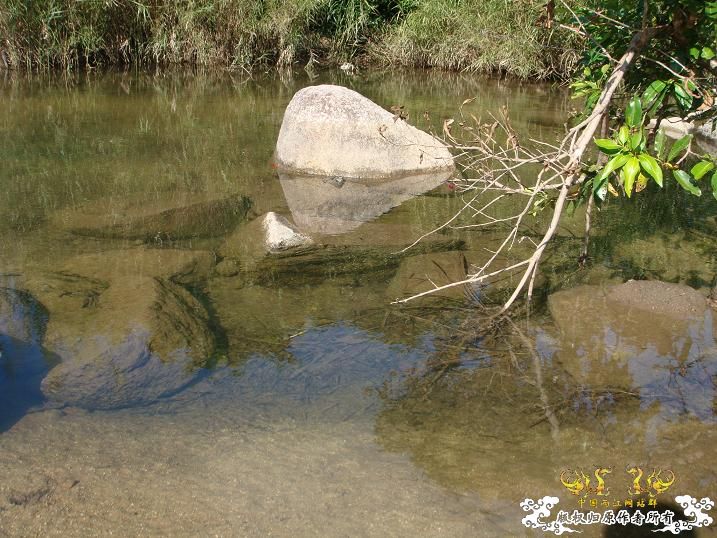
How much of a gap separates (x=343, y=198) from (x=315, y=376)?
318 centimetres

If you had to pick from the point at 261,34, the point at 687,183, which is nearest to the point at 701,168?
the point at 687,183

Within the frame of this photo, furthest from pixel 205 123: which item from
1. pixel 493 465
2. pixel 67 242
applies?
pixel 493 465

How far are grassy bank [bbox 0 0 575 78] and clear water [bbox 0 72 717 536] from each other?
7.04 meters

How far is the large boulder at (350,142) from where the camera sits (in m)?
7.52

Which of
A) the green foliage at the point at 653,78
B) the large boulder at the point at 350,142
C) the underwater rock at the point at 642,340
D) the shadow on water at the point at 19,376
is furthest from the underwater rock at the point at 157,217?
the green foliage at the point at 653,78

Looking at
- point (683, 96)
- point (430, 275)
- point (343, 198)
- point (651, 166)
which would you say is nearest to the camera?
→ point (651, 166)

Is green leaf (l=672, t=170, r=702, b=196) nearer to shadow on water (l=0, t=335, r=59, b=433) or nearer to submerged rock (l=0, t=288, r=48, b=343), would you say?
shadow on water (l=0, t=335, r=59, b=433)

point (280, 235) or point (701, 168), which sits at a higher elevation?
point (701, 168)

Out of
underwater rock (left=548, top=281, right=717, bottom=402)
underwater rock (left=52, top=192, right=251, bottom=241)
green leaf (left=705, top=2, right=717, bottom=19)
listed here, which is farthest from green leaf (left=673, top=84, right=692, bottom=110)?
underwater rock (left=52, top=192, right=251, bottom=241)

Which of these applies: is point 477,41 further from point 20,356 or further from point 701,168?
point 20,356

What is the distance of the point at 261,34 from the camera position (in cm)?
1463

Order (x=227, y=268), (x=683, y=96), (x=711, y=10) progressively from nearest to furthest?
(x=711, y=10), (x=683, y=96), (x=227, y=268)

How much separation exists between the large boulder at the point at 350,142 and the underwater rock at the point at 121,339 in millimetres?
3141

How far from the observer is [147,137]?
9062mm
